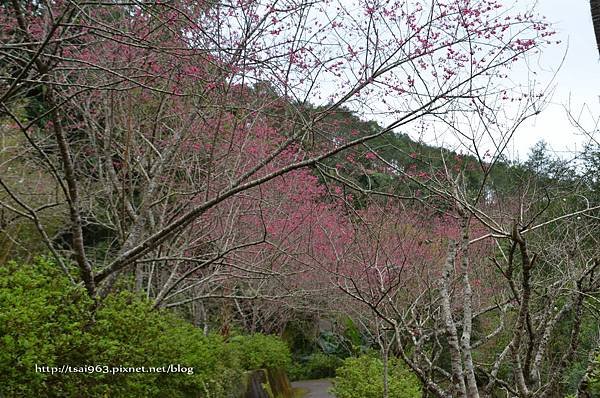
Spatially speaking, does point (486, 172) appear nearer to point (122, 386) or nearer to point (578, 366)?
point (122, 386)

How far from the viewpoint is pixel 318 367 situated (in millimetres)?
16859

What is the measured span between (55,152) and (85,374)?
194 inches

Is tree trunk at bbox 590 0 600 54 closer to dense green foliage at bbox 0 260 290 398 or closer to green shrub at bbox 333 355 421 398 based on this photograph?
dense green foliage at bbox 0 260 290 398

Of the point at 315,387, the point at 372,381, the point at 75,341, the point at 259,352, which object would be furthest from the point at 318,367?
the point at 75,341

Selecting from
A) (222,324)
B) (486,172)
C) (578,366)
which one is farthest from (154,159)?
(578,366)

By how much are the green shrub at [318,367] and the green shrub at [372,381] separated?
7.53 meters

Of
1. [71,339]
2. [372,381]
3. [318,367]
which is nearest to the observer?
[71,339]

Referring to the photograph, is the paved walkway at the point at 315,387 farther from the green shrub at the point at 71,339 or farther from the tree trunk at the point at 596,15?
the tree trunk at the point at 596,15

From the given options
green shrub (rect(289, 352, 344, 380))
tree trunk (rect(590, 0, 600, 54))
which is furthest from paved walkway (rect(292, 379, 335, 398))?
tree trunk (rect(590, 0, 600, 54))

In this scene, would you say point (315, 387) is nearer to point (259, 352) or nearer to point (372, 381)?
point (259, 352)

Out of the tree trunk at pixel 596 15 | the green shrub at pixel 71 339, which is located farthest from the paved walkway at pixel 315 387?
the tree trunk at pixel 596 15

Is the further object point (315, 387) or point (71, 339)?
point (315, 387)

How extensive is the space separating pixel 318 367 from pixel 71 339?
1367 centimetres

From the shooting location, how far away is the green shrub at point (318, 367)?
16.8m
